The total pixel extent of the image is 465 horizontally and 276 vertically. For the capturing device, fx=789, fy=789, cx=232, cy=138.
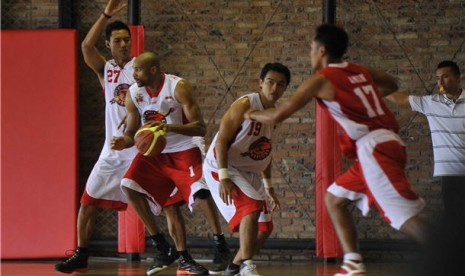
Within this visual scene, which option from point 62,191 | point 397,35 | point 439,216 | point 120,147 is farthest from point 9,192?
point 439,216

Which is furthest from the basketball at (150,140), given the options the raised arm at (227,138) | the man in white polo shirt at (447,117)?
the man in white polo shirt at (447,117)

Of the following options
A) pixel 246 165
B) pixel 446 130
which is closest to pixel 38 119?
pixel 246 165

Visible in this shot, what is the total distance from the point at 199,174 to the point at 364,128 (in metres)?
2.11

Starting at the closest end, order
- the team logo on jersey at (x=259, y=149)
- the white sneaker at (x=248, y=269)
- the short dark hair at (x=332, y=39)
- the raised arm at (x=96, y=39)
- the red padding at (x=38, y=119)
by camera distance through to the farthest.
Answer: the short dark hair at (x=332, y=39) < the white sneaker at (x=248, y=269) < the team logo on jersey at (x=259, y=149) < the raised arm at (x=96, y=39) < the red padding at (x=38, y=119)

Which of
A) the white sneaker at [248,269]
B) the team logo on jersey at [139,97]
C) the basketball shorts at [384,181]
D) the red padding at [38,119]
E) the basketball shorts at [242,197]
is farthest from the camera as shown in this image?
the red padding at [38,119]

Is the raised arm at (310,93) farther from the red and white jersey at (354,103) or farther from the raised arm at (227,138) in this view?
the raised arm at (227,138)

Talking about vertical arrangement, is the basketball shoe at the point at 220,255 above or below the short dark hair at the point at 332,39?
below

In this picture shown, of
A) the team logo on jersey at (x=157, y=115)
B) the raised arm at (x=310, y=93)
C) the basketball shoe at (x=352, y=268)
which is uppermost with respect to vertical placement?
the raised arm at (x=310, y=93)

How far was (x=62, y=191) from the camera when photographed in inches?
337

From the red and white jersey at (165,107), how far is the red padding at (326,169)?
224 cm

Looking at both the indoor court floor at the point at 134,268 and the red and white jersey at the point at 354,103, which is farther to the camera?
the indoor court floor at the point at 134,268

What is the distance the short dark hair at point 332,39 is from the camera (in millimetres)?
4523

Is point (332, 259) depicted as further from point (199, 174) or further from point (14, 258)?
point (14, 258)

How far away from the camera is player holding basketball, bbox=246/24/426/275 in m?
4.28
